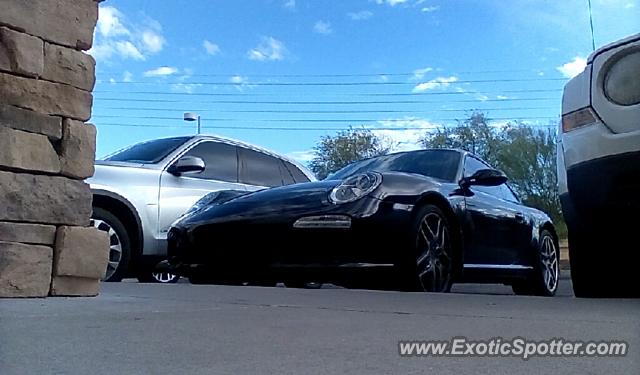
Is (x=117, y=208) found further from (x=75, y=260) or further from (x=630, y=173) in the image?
(x=630, y=173)

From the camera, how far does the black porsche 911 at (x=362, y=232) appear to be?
4.50 m

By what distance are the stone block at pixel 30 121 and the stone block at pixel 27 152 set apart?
1.0 inches

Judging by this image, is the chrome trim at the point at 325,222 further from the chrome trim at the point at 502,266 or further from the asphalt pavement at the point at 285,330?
the chrome trim at the point at 502,266

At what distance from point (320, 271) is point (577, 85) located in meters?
1.84

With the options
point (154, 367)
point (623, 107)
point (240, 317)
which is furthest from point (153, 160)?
point (154, 367)

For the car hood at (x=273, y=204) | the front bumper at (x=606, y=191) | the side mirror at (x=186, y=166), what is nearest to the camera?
the front bumper at (x=606, y=191)

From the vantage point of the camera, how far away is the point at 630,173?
3.27m

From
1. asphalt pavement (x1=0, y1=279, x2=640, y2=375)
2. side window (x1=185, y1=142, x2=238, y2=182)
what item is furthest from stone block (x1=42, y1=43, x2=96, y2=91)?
side window (x1=185, y1=142, x2=238, y2=182)

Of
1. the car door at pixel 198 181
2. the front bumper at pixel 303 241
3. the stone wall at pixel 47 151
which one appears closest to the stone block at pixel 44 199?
the stone wall at pixel 47 151

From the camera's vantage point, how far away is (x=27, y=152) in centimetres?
352

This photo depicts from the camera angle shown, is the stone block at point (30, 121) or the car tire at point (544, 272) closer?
the stone block at point (30, 121)

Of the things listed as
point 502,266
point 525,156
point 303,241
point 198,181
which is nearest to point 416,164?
point 502,266

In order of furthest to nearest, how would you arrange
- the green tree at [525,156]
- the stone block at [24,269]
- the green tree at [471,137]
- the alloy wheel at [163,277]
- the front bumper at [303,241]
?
the green tree at [471,137], the green tree at [525,156], the alloy wheel at [163,277], the front bumper at [303,241], the stone block at [24,269]

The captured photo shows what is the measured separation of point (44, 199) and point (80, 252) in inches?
12.6
